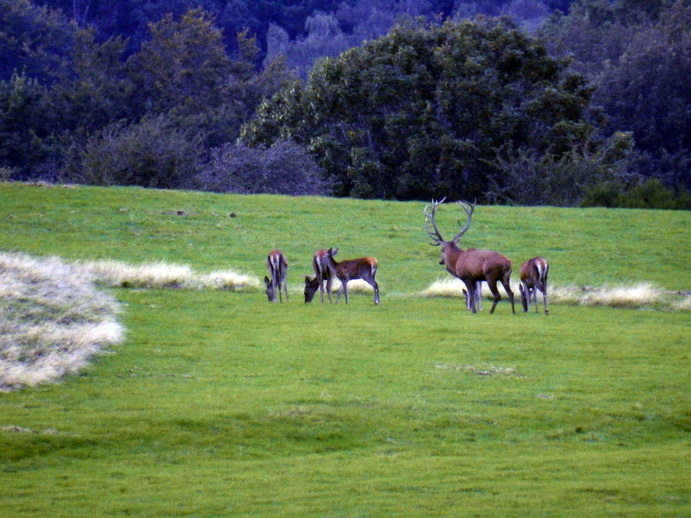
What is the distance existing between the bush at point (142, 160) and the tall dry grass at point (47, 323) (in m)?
22.5

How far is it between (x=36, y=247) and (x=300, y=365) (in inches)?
616

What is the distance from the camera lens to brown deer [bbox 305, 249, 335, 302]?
74.1 ft

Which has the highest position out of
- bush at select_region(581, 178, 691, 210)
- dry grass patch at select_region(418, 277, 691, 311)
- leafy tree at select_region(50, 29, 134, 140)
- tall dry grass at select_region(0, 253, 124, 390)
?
leafy tree at select_region(50, 29, 134, 140)

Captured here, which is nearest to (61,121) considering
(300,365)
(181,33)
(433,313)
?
(181,33)

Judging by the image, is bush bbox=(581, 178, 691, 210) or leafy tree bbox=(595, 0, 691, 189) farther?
leafy tree bbox=(595, 0, 691, 189)

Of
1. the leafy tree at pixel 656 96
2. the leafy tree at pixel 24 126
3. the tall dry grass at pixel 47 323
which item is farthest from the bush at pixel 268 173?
the tall dry grass at pixel 47 323

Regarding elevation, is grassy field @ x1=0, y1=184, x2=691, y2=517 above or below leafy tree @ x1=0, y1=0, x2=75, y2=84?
below

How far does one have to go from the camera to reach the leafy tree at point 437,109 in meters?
45.8

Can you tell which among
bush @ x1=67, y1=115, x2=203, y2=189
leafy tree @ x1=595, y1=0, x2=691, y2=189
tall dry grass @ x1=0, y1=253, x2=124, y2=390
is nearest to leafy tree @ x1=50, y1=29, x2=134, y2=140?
bush @ x1=67, y1=115, x2=203, y2=189

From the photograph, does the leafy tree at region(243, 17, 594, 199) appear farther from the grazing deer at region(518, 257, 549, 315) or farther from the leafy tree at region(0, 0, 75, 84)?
the leafy tree at region(0, 0, 75, 84)

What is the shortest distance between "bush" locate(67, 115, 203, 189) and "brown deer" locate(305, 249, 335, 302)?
21.2 metres

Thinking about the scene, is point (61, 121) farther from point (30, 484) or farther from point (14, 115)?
point (30, 484)

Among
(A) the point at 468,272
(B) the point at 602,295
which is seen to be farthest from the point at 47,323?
(B) the point at 602,295

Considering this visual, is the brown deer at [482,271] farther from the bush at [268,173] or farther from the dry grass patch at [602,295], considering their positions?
the bush at [268,173]
